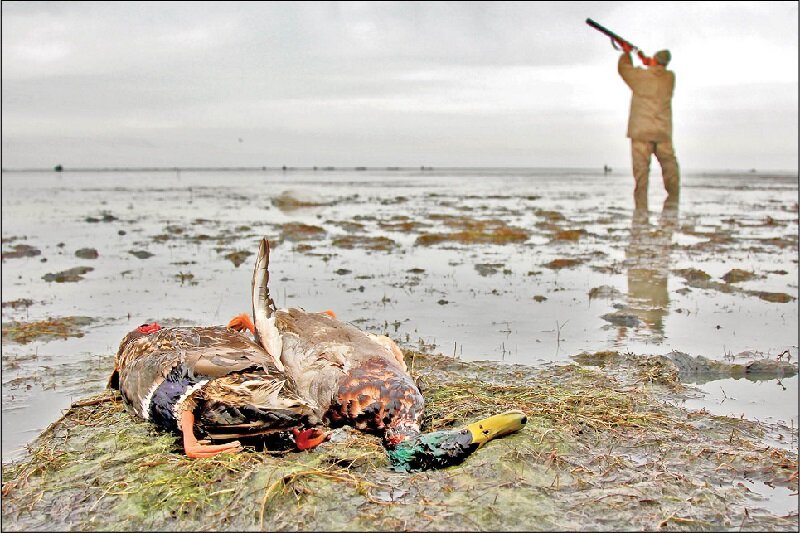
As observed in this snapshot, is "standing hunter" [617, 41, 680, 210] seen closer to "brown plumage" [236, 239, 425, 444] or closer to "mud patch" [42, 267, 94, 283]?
"mud patch" [42, 267, 94, 283]

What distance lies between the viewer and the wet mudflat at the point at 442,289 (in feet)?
23.7

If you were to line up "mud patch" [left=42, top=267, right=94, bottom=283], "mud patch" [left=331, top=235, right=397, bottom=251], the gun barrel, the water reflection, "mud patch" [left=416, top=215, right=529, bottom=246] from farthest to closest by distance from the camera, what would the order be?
the gun barrel < "mud patch" [left=416, top=215, right=529, bottom=246] < "mud patch" [left=331, top=235, right=397, bottom=251] < "mud patch" [left=42, top=267, right=94, bottom=283] < the water reflection

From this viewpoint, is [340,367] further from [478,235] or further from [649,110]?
[649,110]

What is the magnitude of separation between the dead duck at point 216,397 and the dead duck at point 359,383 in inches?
14.6

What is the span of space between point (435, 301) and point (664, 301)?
10.6 feet

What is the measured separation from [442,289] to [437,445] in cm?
661

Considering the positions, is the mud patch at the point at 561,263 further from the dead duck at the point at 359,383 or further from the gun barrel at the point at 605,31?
the gun barrel at the point at 605,31

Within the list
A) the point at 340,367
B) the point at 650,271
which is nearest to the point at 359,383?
the point at 340,367

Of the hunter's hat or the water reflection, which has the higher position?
the hunter's hat

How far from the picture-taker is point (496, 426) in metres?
4.82

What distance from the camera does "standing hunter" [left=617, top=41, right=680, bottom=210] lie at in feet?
73.9

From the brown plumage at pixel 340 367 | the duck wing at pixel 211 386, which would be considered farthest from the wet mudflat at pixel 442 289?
the brown plumage at pixel 340 367

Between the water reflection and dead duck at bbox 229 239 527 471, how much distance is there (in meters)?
3.85

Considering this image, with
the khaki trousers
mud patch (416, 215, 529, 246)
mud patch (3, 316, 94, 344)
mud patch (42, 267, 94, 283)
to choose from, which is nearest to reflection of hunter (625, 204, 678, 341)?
mud patch (416, 215, 529, 246)
